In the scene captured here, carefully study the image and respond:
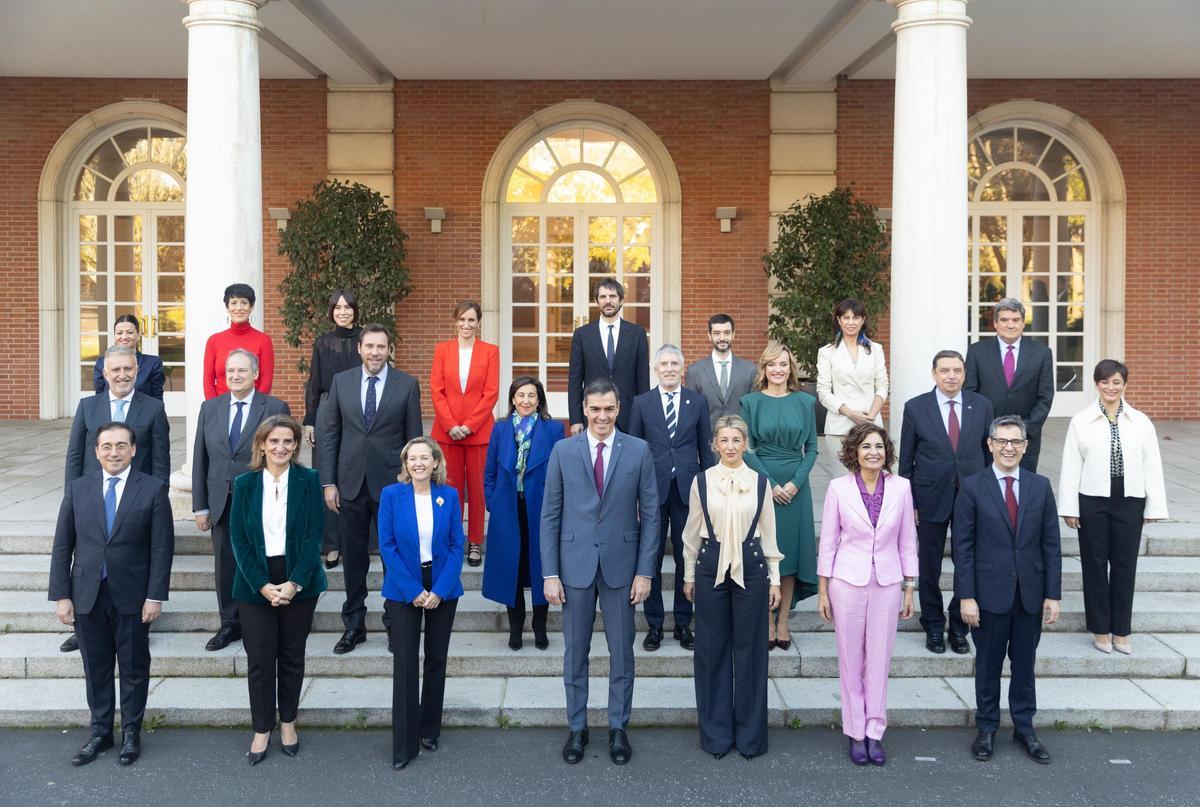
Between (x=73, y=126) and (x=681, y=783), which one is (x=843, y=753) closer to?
(x=681, y=783)

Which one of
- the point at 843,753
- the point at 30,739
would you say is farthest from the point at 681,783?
the point at 30,739

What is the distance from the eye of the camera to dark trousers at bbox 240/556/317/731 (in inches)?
176

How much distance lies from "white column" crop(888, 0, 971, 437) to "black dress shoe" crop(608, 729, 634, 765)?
3.54 meters

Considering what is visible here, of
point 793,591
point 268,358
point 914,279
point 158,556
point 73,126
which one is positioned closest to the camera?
point 158,556

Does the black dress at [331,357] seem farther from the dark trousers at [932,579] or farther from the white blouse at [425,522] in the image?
the dark trousers at [932,579]

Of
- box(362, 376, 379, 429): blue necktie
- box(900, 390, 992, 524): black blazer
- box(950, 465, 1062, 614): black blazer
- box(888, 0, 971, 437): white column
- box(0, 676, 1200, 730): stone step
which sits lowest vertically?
box(0, 676, 1200, 730): stone step

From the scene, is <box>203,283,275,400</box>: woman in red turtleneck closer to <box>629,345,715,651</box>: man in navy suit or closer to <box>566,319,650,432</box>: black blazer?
<box>566,319,650,432</box>: black blazer

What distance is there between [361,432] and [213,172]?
272 centimetres

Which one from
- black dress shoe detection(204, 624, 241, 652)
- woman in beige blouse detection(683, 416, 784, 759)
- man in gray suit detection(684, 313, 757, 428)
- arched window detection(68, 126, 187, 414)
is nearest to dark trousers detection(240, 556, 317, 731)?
black dress shoe detection(204, 624, 241, 652)

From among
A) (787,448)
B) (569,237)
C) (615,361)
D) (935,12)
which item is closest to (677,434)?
(787,448)

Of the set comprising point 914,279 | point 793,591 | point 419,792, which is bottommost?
point 419,792

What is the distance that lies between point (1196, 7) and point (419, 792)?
32.4 feet

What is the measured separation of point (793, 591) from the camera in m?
5.59

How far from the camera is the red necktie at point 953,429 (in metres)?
5.50
